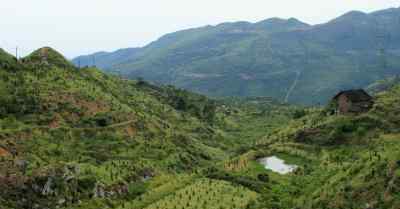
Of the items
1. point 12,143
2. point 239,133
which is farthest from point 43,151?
point 239,133

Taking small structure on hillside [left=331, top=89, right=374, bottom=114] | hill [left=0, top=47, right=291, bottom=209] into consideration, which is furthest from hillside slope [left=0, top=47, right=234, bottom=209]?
small structure on hillside [left=331, top=89, right=374, bottom=114]

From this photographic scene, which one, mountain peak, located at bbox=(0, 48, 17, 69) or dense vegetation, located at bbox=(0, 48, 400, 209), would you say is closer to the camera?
dense vegetation, located at bbox=(0, 48, 400, 209)

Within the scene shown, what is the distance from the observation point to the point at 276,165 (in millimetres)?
79625

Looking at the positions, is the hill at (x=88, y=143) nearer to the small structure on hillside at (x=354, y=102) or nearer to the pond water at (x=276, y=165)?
the pond water at (x=276, y=165)

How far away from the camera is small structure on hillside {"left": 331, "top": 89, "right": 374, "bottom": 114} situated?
302 ft

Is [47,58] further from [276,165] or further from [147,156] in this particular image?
[276,165]

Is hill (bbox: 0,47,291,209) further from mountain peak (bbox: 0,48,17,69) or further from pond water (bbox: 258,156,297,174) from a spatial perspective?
pond water (bbox: 258,156,297,174)

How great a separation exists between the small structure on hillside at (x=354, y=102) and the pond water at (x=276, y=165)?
721 inches

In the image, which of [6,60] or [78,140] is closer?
[78,140]

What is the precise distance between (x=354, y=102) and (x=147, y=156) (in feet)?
123

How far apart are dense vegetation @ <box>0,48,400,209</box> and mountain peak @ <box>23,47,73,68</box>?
0.40 meters

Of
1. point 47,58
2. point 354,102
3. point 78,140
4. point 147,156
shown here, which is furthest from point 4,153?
point 354,102

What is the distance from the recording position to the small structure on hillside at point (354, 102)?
91.9 metres

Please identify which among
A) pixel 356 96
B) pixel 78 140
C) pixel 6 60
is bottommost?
pixel 78 140
